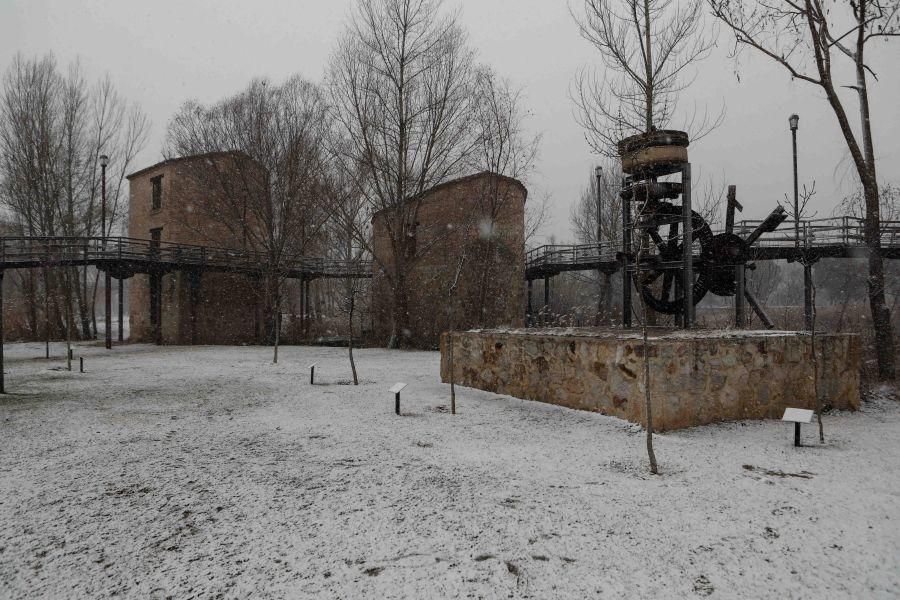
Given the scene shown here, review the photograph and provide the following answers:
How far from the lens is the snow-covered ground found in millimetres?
2881

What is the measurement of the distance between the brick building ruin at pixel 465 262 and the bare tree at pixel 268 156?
4357mm

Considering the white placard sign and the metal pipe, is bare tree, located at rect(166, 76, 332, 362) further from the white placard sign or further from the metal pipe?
the white placard sign

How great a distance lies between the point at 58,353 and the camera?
1864 centimetres

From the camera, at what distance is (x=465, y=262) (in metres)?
21.1

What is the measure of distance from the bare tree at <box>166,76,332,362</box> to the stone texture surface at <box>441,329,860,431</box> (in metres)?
16.3

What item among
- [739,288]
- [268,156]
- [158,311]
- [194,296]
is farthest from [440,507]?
[158,311]

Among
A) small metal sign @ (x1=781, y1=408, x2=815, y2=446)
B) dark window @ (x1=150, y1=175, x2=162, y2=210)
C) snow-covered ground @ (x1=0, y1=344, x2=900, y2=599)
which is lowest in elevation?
snow-covered ground @ (x1=0, y1=344, x2=900, y2=599)

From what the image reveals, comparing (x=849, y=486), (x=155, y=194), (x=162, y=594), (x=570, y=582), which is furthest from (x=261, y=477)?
(x=155, y=194)

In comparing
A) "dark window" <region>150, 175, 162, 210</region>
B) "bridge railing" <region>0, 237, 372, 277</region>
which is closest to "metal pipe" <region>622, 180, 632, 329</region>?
"bridge railing" <region>0, 237, 372, 277</region>

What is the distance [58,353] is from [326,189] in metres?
12.0

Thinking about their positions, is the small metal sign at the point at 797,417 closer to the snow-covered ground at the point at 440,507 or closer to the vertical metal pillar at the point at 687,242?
the snow-covered ground at the point at 440,507

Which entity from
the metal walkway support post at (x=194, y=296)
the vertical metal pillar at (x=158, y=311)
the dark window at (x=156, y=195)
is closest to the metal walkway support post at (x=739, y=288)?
the metal walkway support post at (x=194, y=296)

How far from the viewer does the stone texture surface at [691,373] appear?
625cm

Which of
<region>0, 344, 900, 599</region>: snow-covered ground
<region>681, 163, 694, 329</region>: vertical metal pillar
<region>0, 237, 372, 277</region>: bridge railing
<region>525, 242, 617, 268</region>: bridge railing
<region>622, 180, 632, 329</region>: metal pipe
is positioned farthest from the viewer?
<region>525, 242, 617, 268</region>: bridge railing
